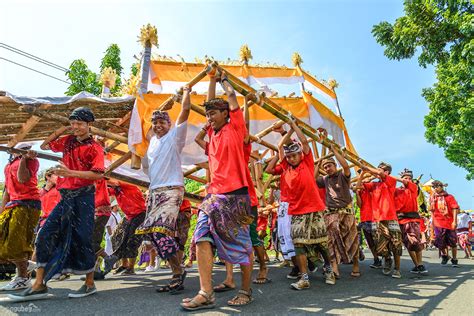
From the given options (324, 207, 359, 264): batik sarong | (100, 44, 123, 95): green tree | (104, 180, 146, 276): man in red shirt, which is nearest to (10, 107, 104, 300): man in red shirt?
(104, 180, 146, 276): man in red shirt

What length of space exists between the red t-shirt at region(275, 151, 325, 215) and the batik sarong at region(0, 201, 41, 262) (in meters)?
3.46

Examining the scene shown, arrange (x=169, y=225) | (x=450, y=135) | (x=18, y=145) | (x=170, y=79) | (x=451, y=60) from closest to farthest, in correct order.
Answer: (x=169, y=225) < (x=18, y=145) < (x=170, y=79) < (x=451, y=60) < (x=450, y=135)

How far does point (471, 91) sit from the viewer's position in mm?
13508

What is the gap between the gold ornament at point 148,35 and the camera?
551cm

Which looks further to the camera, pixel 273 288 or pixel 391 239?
pixel 391 239

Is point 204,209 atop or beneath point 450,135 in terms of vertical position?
beneath

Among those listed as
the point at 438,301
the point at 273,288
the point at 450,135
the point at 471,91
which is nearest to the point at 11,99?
the point at 273,288

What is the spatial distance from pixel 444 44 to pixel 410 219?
26.6ft

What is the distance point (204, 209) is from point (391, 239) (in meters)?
4.26

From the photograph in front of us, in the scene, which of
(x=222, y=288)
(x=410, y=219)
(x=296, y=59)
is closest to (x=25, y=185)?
(x=222, y=288)

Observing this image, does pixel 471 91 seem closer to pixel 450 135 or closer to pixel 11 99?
pixel 450 135

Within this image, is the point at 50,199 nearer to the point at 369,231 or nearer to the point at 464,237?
the point at 369,231

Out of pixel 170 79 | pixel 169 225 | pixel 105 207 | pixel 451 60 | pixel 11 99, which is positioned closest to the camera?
pixel 169 225

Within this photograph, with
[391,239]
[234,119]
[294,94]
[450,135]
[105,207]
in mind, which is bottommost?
[391,239]
